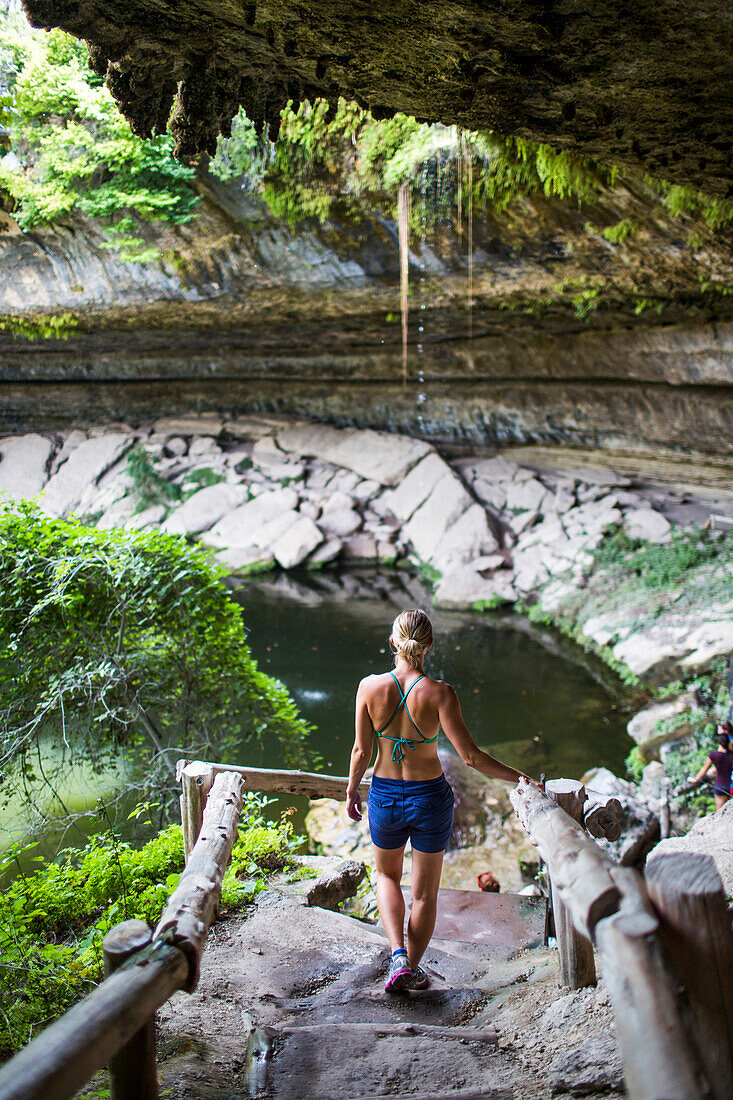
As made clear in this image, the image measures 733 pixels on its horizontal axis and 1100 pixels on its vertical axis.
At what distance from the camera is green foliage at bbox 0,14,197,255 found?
27.0 feet

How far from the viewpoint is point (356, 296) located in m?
10.6

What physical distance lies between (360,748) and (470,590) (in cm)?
1012

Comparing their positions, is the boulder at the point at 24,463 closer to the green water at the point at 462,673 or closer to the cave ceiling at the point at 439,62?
the green water at the point at 462,673

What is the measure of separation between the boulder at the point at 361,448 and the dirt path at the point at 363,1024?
12.7 m

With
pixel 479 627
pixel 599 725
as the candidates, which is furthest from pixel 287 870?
pixel 479 627

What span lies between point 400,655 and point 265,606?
412 inches

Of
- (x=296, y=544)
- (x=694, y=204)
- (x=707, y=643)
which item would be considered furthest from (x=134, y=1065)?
(x=296, y=544)

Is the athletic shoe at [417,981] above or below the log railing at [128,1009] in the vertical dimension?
below

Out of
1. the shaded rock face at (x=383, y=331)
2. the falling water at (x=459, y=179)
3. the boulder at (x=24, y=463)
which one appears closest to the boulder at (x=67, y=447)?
the boulder at (x=24, y=463)

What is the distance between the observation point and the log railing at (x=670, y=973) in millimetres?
1160

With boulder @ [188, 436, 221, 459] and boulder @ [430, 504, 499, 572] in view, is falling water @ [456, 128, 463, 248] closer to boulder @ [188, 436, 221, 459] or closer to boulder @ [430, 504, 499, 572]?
boulder @ [430, 504, 499, 572]

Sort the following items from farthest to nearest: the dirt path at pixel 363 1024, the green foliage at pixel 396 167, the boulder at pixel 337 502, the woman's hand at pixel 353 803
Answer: the boulder at pixel 337 502 < the green foliage at pixel 396 167 < the woman's hand at pixel 353 803 < the dirt path at pixel 363 1024

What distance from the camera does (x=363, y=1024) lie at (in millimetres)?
2297

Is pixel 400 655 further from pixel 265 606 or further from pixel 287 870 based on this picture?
pixel 265 606
